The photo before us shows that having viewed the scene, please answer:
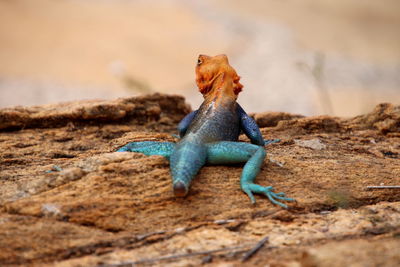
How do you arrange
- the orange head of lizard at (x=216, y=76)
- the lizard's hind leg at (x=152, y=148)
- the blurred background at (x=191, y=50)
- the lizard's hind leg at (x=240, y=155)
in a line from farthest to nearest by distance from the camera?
the blurred background at (x=191, y=50)
the orange head of lizard at (x=216, y=76)
the lizard's hind leg at (x=152, y=148)
the lizard's hind leg at (x=240, y=155)

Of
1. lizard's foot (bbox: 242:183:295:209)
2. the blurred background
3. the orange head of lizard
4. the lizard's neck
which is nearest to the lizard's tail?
lizard's foot (bbox: 242:183:295:209)

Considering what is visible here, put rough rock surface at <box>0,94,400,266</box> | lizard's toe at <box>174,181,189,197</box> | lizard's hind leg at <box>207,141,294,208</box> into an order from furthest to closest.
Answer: lizard's hind leg at <box>207,141,294,208</box>, lizard's toe at <box>174,181,189,197</box>, rough rock surface at <box>0,94,400,266</box>

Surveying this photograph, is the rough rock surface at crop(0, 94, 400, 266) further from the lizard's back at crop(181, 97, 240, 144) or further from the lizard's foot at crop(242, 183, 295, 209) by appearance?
the lizard's back at crop(181, 97, 240, 144)

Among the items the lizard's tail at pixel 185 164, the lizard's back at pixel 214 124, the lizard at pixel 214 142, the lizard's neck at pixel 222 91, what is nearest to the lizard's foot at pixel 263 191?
the lizard at pixel 214 142

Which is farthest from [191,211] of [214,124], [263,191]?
[214,124]

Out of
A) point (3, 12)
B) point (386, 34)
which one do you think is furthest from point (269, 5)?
point (3, 12)

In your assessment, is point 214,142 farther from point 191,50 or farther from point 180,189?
point 191,50

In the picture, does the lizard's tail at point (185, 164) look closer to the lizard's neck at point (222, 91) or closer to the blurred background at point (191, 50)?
the lizard's neck at point (222, 91)
